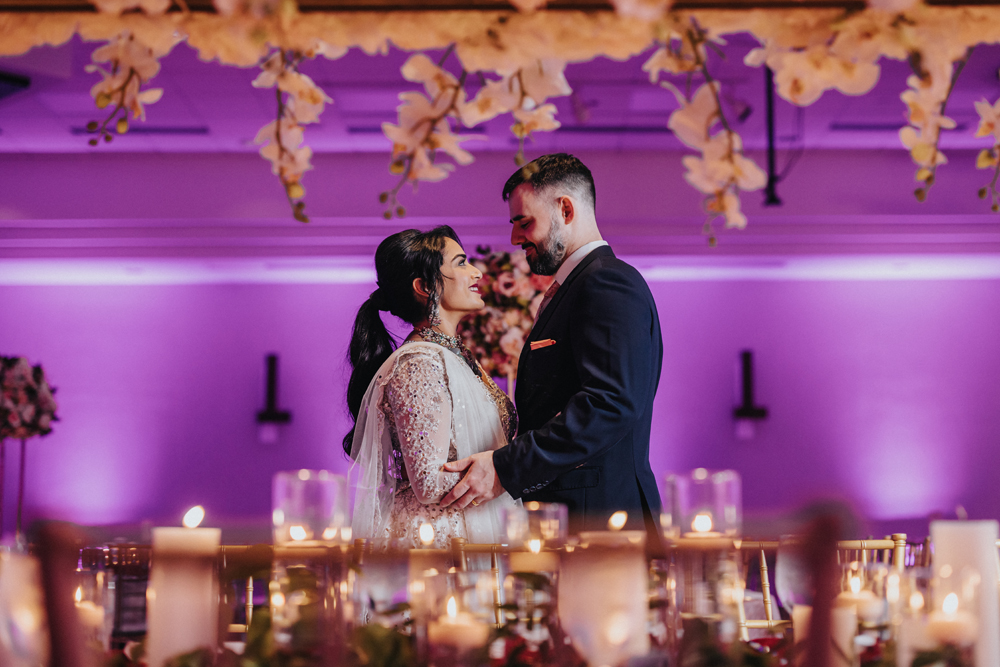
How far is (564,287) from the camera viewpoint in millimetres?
2377

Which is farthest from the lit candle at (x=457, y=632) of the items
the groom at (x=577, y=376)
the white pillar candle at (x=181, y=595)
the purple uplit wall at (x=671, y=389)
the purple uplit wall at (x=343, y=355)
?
the purple uplit wall at (x=671, y=389)

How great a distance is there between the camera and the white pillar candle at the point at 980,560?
0.97 m

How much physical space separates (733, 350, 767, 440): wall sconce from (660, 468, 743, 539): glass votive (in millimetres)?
6013

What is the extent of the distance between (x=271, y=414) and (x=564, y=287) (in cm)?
505

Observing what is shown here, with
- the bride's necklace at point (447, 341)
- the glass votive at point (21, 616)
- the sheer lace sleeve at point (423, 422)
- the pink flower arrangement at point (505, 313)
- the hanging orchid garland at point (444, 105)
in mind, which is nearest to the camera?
the glass votive at point (21, 616)

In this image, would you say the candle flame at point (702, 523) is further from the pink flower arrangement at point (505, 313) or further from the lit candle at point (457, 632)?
the pink flower arrangement at point (505, 313)

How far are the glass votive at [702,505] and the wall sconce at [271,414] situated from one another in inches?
246

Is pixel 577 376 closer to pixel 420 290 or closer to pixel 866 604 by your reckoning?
pixel 420 290

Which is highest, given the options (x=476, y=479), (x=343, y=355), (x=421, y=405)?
(x=343, y=355)

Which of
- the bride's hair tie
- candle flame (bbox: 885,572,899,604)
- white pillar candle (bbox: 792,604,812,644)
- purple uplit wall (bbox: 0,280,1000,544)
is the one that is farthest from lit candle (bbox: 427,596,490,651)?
purple uplit wall (bbox: 0,280,1000,544)

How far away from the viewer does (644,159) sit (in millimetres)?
6426

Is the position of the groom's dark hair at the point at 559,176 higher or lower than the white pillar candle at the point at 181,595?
→ higher

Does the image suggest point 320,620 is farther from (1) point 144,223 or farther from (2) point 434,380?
(1) point 144,223

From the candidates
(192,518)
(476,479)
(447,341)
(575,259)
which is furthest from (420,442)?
(192,518)
